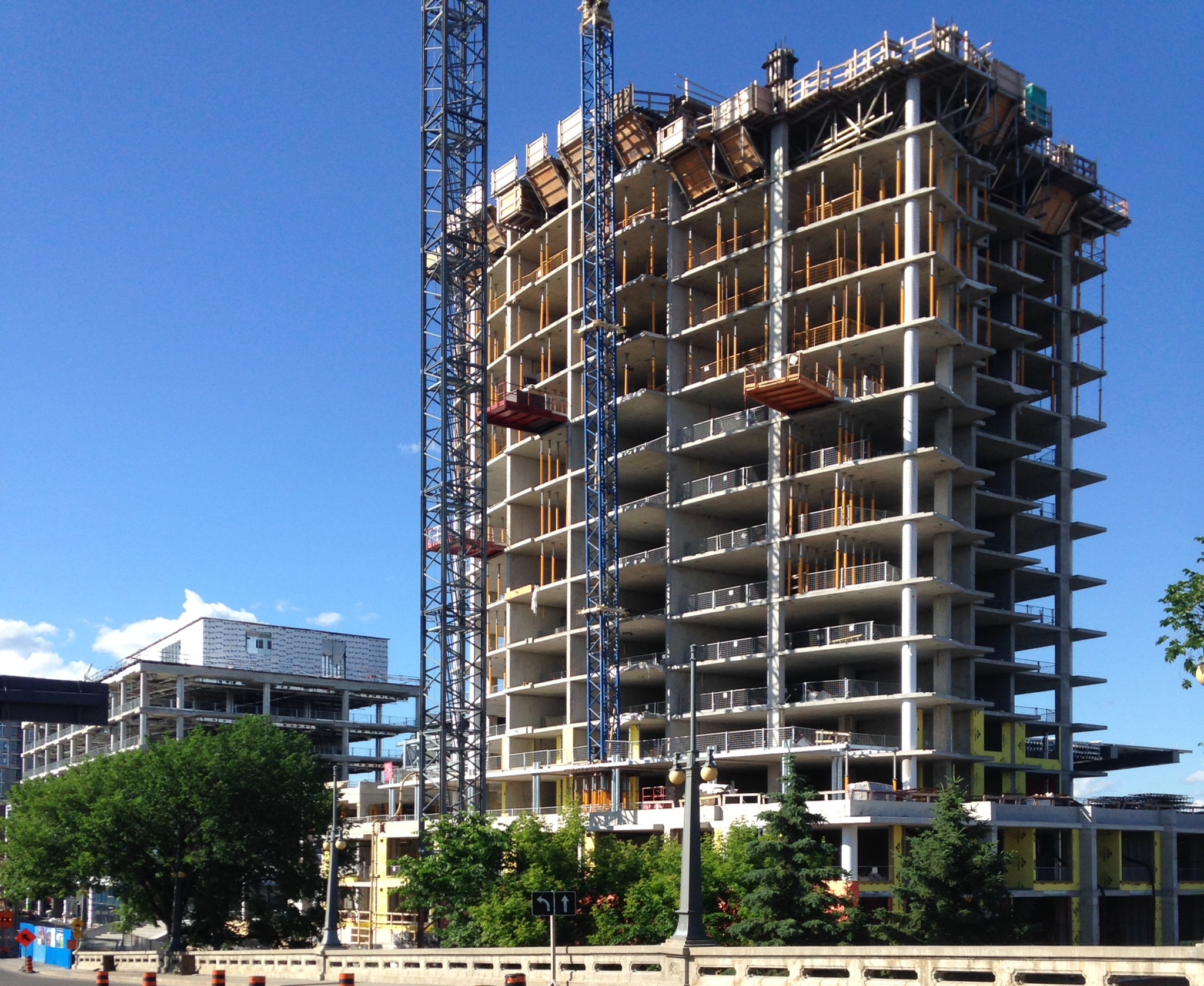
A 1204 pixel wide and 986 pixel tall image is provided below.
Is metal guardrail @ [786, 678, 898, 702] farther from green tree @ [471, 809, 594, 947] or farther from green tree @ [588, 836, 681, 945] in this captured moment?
green tree @ [471, 809, 594, 947]

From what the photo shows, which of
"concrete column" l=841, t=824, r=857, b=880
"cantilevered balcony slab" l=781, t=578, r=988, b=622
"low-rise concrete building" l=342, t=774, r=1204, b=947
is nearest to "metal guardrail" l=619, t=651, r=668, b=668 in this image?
"cantilevered balcony slab" l=781, t=578, r=988, b=622

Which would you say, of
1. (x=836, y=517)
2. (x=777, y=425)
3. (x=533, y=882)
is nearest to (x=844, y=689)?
(x=836, y=517)

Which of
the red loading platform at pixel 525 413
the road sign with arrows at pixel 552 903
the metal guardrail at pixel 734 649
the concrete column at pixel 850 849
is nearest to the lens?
the road sign with arrows at pixel 552 903

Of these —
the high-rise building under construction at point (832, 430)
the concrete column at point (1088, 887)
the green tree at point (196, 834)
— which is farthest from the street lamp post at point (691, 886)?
the green tree at point (196, 834)

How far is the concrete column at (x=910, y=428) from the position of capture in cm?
6856

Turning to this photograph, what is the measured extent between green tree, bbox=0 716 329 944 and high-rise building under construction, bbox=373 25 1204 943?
43.7ft

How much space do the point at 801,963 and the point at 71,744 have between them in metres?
139

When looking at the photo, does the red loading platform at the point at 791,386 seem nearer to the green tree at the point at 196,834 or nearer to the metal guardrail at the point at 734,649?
the metal guardrail at the point at 734,649

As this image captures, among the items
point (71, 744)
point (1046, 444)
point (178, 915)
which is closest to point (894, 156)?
point (1046, 444)

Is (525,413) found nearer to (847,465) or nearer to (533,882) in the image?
(847,465)

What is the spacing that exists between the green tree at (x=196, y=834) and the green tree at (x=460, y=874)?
1726cm

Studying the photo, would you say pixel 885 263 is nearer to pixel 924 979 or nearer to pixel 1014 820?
pixel 1014 820

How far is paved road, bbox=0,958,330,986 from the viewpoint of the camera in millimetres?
50000

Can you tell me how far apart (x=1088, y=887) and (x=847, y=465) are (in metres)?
23.7
